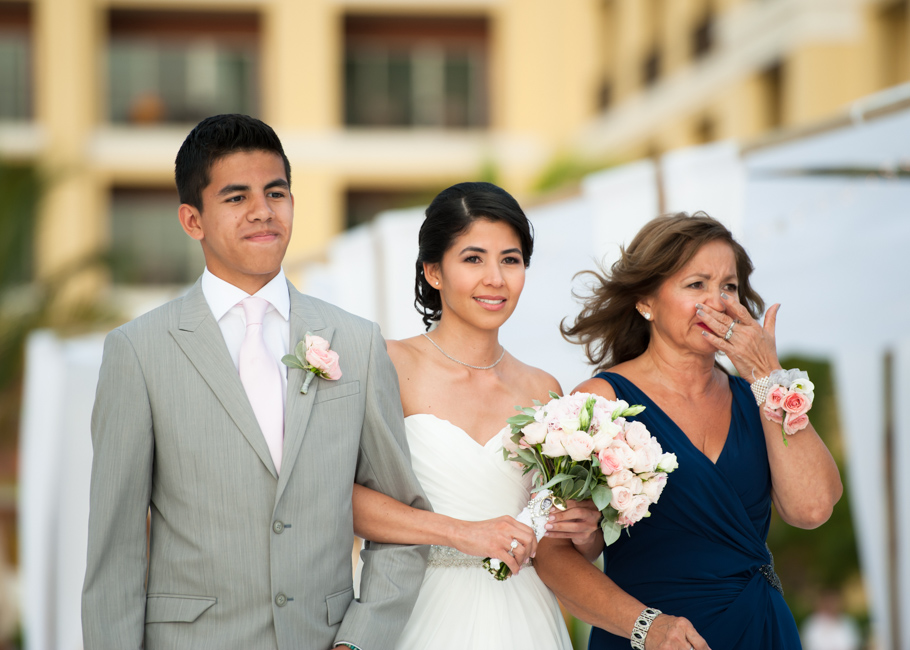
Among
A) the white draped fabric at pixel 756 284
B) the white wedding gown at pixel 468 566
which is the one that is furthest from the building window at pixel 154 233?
the white wedding gown at pixel 468 566

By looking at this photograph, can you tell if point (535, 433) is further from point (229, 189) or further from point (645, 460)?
point (229, 189)

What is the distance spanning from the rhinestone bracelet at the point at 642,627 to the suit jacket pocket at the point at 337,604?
819 mm

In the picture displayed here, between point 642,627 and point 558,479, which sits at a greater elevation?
point 558,479

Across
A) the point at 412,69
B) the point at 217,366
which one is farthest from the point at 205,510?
the point at 412,69

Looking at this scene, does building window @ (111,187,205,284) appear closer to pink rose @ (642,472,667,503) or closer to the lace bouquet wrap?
the lace bouquet wrap

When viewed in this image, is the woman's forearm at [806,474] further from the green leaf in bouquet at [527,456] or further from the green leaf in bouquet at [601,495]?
the green leaf in bouquet at [527,456]

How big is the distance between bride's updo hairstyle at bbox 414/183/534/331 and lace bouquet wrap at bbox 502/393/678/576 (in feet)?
1.94

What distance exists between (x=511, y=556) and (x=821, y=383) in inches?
454

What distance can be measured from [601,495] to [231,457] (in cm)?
97

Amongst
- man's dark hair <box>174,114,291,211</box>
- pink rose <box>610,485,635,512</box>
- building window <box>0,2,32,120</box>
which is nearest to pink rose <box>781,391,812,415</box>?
pink rose <box>610,485,635,512</box>

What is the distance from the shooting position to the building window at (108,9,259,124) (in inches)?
873

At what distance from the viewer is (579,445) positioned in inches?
105

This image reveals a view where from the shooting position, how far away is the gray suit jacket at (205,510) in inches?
94.0

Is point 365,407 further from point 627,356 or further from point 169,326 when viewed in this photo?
point 627,356
